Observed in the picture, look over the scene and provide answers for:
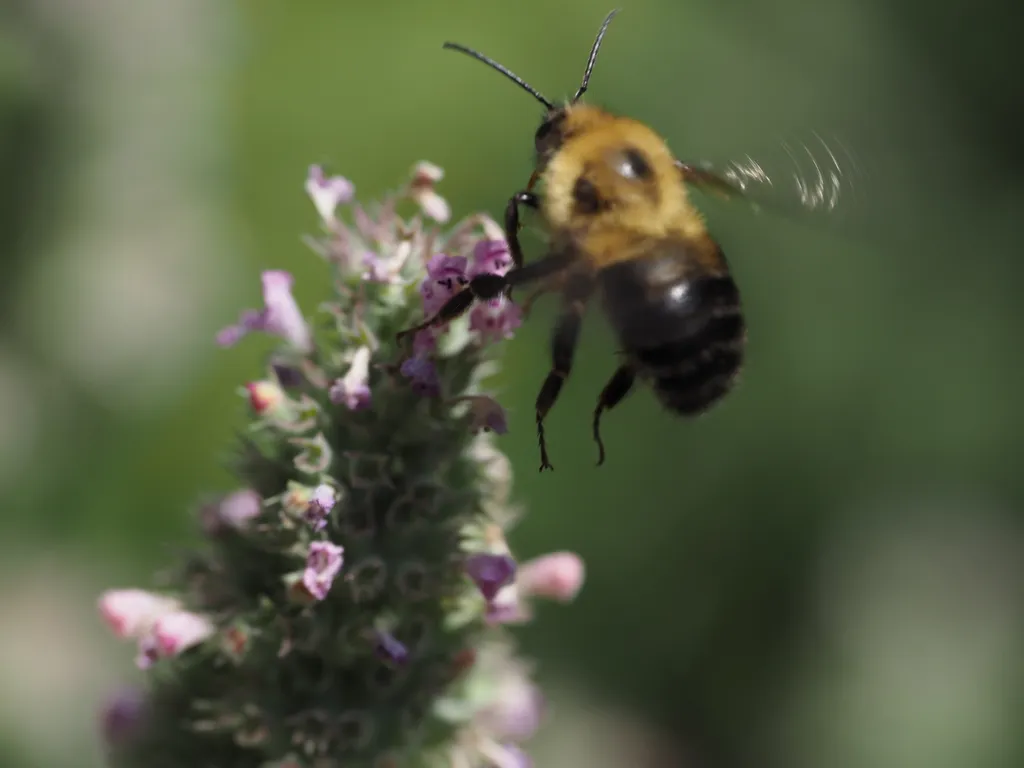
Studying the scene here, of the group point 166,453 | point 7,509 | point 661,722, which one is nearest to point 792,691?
point 661,722

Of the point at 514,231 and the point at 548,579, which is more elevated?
the point at 514,231

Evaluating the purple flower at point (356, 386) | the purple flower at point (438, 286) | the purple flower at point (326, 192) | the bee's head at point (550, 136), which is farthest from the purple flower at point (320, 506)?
the bee's head at point (550, 136)

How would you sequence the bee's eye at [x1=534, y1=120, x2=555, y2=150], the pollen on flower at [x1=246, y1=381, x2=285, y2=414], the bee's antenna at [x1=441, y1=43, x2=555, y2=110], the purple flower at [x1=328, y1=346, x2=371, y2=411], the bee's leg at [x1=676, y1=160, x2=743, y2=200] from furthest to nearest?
the bee's leg at [x1=676, y1=160, x2=743, y2=200] → the bee's eye at [x1=534, y1=120, x2=555, y2=150] → the bee's antenna at [x1=441, y1=43, x2=555, y2=110] → the pollen on flower at [x1=246, y1=381, x2=285, y2=414] → the purple flower at [x1=328, y1=346, x2=371, y2=411]

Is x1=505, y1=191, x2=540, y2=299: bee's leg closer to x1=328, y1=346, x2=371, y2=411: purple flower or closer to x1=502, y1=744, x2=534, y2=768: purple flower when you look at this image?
x1=328, y1=346, x2=371, y2=411: purple flower

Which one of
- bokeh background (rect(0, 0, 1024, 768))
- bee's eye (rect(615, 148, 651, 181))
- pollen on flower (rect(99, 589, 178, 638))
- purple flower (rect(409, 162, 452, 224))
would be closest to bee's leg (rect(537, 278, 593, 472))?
bee's eye (rect(615, 148, 651, 181))

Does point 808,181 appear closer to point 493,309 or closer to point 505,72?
point 505,72

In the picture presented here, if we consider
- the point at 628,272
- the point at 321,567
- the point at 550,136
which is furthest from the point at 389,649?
the point at 550,136
